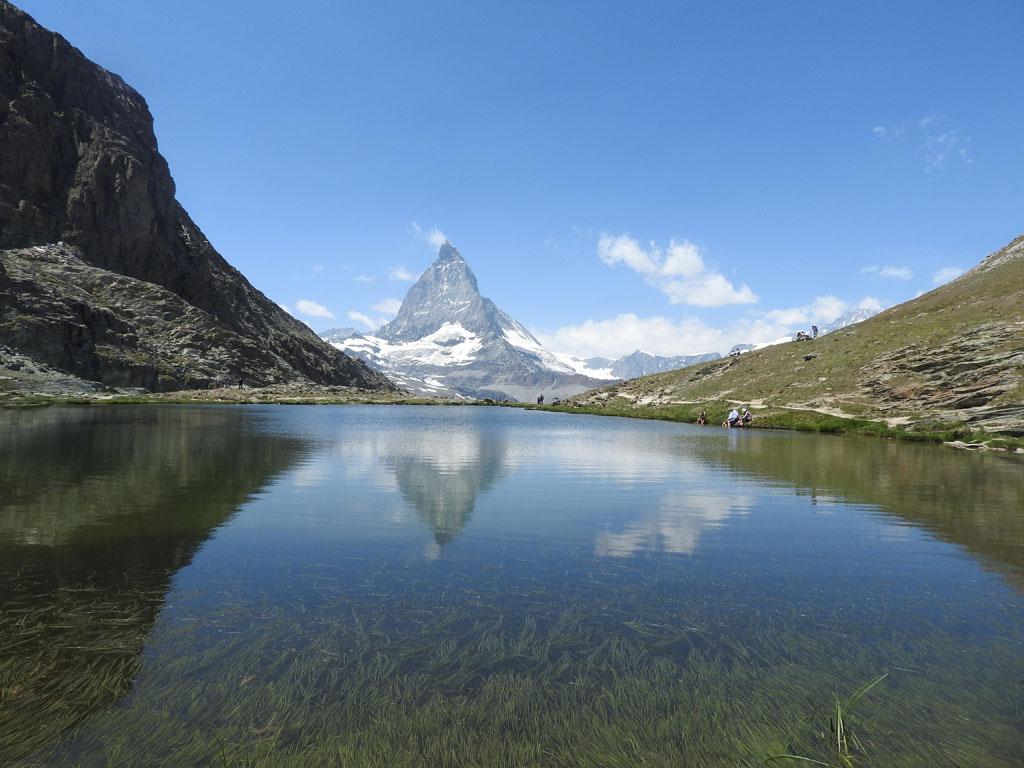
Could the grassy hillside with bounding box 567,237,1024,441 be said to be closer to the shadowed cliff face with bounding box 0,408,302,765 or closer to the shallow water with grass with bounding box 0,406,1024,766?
the shallow water with grass with bounding box 0,406,1024,766

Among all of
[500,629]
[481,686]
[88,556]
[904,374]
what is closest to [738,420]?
[904,374]

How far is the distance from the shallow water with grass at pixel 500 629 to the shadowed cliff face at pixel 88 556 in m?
0.07

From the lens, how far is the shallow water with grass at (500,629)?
7969 millimetres

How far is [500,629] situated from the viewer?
11500 millimetres

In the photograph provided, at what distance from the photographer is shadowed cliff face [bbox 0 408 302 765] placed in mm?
8891

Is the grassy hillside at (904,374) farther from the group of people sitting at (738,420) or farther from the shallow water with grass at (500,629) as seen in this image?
the shallow water with grass at (500,629)

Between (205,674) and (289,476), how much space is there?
2263cm

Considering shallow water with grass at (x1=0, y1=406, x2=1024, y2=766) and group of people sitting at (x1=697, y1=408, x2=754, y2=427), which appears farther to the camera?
group of people sitting at (x1=697, y1=408, x2=754, y2=427)

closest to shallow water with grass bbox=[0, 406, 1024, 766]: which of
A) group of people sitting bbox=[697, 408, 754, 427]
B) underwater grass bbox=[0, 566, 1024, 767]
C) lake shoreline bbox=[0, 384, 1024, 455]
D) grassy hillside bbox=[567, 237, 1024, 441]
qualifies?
underwater grass bbox=[0, 566, 1024, 767]

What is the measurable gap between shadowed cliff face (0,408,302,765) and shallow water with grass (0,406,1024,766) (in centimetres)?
7

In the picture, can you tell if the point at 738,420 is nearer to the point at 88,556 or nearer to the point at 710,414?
the point at 710,414

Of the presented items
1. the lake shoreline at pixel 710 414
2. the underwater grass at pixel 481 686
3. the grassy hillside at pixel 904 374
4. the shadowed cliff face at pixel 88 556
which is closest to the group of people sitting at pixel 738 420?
the lake shoreline at pixel 710 414

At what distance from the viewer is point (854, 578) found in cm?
1536

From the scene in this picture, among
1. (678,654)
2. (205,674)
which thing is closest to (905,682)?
(678,654)
